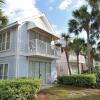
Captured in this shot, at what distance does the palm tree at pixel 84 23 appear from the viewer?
30141 millimetres

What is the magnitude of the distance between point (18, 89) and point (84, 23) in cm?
1703

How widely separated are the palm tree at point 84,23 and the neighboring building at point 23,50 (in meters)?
5.13

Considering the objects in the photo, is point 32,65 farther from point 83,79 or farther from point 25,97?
point 25,97

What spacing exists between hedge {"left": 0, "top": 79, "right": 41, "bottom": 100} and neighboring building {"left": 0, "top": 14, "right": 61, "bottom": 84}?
7.02 metres

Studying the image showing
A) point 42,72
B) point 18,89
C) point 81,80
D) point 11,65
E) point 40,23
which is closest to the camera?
point 18,89

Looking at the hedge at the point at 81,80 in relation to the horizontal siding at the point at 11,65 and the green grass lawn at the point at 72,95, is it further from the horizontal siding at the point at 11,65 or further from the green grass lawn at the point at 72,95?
the horizontal siding at the point at 11,65

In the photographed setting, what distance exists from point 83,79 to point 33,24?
8.57 m

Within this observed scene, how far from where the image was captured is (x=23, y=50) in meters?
25.1

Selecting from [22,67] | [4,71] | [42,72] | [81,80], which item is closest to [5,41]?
[4,71]

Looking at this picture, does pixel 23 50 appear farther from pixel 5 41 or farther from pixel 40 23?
pixel 40 23

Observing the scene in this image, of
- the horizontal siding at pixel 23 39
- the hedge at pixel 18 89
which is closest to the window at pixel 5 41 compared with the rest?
the horizontal siding at pixel 23 39

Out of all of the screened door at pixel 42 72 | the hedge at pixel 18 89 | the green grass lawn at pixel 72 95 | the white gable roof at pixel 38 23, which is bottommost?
the green grass lawn at pixel 72 95

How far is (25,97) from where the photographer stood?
16.5 metres

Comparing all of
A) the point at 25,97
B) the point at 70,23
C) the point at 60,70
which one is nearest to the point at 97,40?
the point at 70,23
